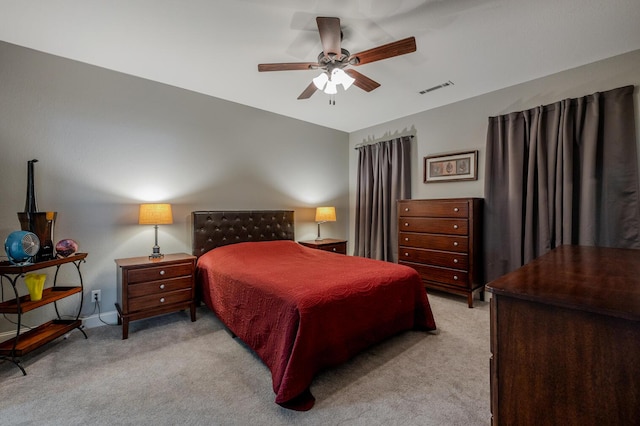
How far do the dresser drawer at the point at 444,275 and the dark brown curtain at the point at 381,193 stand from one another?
81cm

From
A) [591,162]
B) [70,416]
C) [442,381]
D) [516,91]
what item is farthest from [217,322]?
[516,91]

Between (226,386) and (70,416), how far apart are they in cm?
87

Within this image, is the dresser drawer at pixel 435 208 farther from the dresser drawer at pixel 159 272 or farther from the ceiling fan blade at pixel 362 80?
the dresser drawer at pixel 159 272

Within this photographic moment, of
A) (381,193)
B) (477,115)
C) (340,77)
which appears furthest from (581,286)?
(381,193)

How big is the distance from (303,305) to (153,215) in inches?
80.6

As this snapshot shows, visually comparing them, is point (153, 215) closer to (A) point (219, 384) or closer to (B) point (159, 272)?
(B) point (159, 272)

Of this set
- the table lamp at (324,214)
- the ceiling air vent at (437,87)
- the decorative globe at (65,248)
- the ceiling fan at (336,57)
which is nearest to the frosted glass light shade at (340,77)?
the ceiling fan at (336,57)

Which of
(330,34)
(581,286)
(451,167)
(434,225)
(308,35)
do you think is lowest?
(581,286)

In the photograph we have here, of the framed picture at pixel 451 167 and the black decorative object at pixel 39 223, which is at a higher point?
the framed picture at pixel 451 167

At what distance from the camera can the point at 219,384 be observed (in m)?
1.93

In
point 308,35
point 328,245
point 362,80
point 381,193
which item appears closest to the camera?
point 308,35

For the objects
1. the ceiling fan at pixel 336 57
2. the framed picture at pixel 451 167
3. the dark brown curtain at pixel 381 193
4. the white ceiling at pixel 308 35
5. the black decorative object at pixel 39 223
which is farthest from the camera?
the dark brown curtain at pixel 381 193

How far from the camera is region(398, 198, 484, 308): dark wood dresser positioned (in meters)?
3.28

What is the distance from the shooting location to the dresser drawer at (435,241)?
10.9 ft
